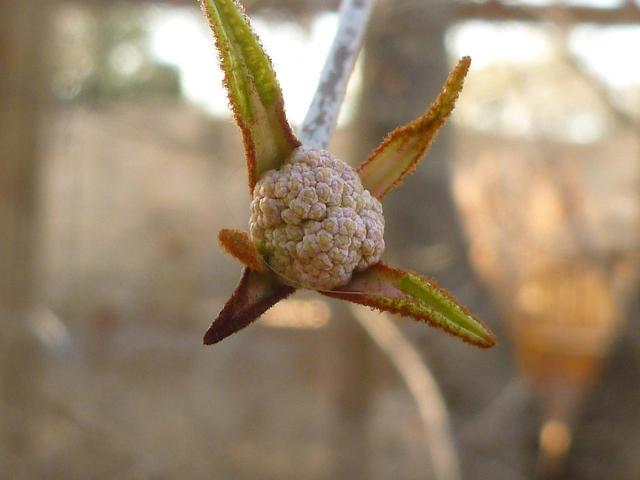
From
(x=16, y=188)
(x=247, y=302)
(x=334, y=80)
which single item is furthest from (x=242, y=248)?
(x=16, y=188)

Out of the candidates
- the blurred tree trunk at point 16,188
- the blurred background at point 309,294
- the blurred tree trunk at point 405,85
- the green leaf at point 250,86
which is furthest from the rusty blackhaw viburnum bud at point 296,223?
the blurred tree trunk at point 16,188

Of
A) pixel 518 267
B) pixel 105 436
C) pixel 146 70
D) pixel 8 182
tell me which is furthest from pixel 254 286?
pixel 518 267

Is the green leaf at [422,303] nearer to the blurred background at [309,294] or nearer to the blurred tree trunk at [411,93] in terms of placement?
the blurred background at [309,294]

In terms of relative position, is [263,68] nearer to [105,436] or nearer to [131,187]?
[105,436]

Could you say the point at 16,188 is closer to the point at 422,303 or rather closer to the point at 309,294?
the point at 309,294

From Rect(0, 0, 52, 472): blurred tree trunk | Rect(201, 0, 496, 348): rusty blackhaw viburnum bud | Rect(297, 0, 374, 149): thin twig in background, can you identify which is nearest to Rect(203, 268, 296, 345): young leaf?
Rect(201, 0, 496, 348): rusty blackhaw viburnum bud

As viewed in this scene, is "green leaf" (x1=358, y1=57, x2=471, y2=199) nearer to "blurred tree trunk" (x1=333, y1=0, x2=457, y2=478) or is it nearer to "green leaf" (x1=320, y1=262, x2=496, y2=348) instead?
"green leaf" (x1=320, y1=262, x2=496, y2=348)
